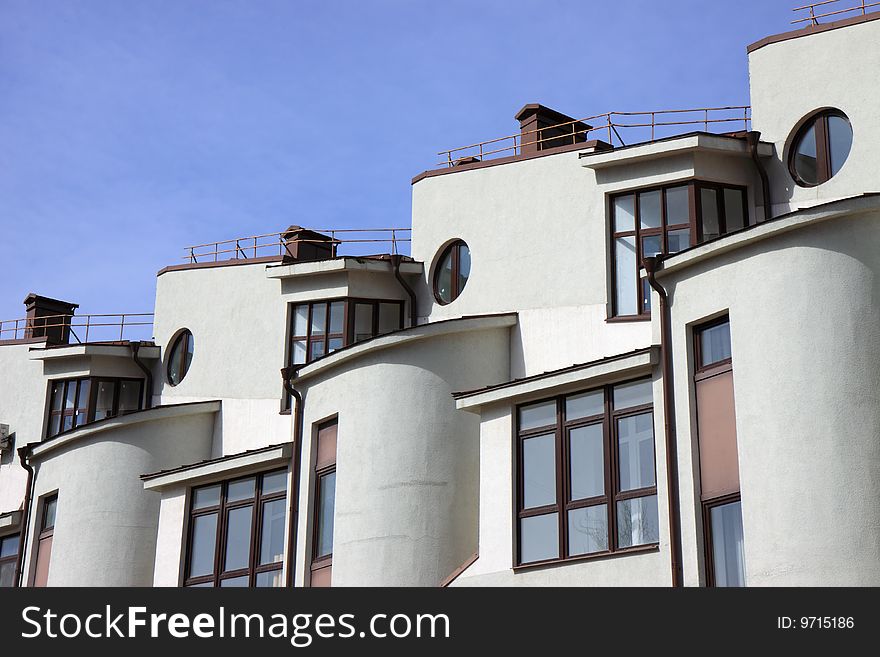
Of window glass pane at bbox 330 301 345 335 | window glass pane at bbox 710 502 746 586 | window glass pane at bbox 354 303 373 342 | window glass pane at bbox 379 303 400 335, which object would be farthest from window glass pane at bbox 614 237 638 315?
window glass pane at bbox 330 301 345 335

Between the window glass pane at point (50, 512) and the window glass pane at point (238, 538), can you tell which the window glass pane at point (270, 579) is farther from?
the window glass pane at point (50, 512)

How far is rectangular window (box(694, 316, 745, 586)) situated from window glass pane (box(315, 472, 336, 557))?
812 centimetres

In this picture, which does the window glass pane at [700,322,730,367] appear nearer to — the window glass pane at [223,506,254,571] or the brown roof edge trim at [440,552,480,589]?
the brown roof edge trim at [440,552,480,589]

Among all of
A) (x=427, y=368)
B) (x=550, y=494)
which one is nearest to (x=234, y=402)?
(x=427, y=368)

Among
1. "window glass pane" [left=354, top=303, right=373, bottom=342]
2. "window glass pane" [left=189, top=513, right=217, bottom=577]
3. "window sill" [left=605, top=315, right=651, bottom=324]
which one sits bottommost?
"window glass pane" [left=189, top=513, right=217, bottom=577]

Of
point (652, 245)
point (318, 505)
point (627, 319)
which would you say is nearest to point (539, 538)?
point (318, 505)

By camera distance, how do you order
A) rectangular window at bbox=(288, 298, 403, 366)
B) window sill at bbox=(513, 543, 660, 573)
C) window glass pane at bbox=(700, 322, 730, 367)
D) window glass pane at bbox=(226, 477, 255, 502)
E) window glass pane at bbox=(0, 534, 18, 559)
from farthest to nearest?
window glass pane at bbox=(0, 534, 18, 559), rectangular window at bbox=(288, 298, 403, 366), window glass pane at bbox=(226, 477, 255, 502), window sill at bbox=(513, 543, 660, 573), window glass pane at bbox=(700, 322, 730, 367)

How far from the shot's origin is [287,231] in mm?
34031

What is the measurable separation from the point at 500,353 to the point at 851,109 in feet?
25.8

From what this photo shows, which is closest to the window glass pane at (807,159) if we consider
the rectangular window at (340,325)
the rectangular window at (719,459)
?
the rectangular window at (719,459)

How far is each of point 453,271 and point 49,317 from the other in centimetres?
1484

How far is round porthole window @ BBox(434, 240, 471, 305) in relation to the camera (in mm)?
29125

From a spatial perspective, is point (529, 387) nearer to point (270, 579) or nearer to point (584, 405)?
point (584, 405)

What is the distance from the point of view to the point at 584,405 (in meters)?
21.6
